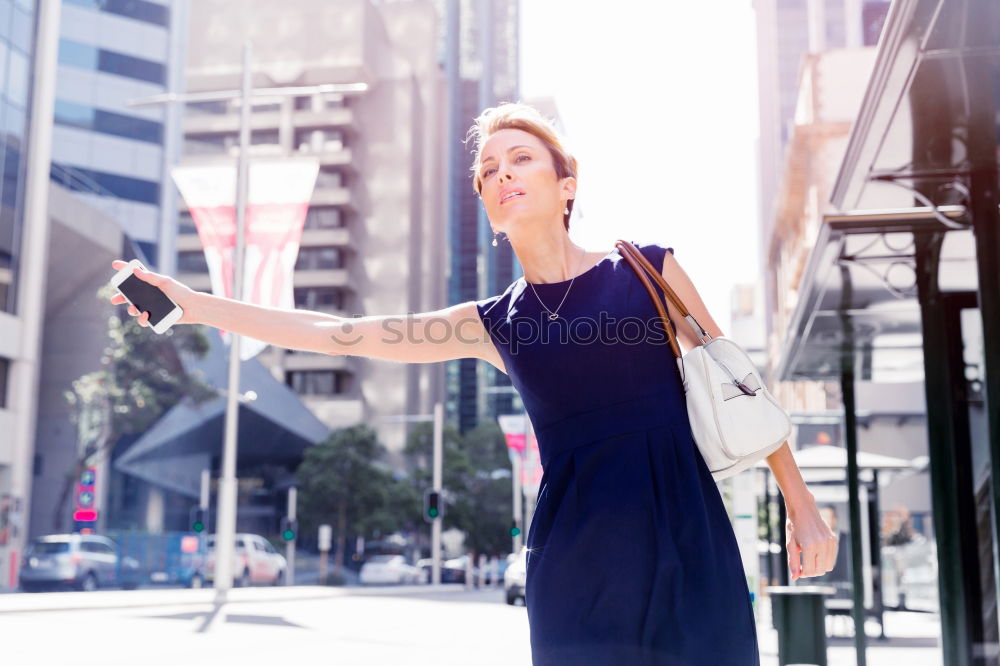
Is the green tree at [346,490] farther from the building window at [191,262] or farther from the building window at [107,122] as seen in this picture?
the building window at [191,262]

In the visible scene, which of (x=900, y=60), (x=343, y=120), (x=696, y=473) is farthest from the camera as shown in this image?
(x=343, y=120)

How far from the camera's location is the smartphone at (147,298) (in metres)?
2.71

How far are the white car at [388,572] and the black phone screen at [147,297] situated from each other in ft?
153

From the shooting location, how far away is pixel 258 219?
16656 mm

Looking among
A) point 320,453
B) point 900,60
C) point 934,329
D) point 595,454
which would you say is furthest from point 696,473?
point 320,453

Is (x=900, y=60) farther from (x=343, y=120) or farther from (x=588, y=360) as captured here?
(x=343, y=120)

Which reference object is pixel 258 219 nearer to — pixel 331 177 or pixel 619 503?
pixel 619 503

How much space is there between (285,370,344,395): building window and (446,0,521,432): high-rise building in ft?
92.1

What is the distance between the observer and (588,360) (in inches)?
94.7

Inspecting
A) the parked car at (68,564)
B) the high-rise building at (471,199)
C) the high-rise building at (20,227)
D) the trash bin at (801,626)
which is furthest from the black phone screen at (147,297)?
the high-rise building at (471,199)

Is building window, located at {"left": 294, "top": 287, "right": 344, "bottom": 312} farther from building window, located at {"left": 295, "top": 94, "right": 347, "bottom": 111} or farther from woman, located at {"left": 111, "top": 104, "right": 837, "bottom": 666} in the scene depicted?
woman, located at {"left": 111, "top": 104, "right": 837, "bottom": 666}

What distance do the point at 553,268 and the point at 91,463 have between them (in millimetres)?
44772

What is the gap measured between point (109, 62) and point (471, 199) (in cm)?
8053

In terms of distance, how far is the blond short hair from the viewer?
2.67m
